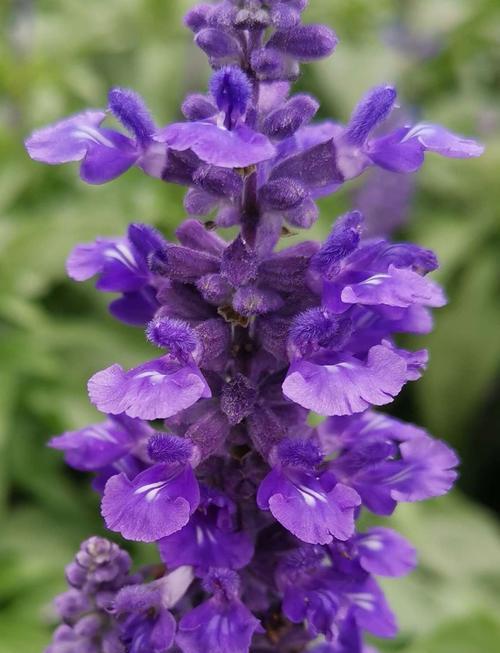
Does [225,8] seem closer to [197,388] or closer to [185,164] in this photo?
[185,164]

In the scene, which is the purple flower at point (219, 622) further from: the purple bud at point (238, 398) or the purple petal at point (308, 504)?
the purple bud at point (238, 398)

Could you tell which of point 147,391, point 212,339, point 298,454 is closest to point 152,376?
point 147,391

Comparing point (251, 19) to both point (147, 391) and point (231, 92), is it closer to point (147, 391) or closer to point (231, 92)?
point (231, 92)

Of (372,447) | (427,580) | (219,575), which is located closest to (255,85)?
(372,447)

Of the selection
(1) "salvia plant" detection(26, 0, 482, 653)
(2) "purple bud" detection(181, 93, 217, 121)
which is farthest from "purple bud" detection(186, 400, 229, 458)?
(2) "purple bud" detection(181, 93, 217, 121)

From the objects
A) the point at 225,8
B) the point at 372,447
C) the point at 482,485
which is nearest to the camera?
the point at 225,8

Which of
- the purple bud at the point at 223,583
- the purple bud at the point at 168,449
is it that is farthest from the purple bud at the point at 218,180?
the purple bud at the point at 223,583

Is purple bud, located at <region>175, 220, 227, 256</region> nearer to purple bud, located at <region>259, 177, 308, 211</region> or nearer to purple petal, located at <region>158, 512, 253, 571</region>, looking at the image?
purple bud, located at <region>259, 177, 308, 211</region>
